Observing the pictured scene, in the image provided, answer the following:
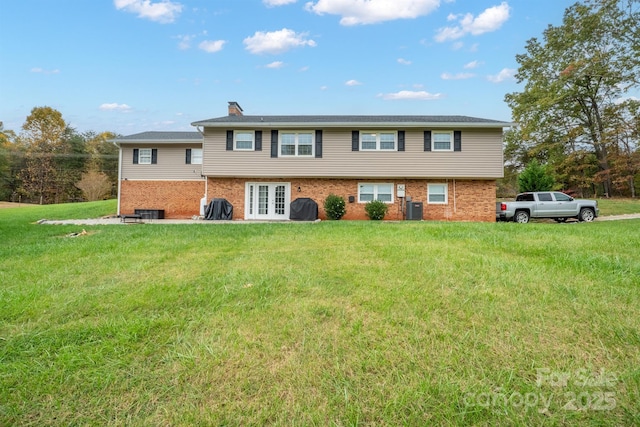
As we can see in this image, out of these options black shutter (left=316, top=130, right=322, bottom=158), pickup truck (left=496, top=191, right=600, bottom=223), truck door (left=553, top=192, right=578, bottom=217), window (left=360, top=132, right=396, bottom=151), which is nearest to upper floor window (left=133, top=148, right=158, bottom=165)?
black shutter (left=316, top=130, right=322, bottom=158)

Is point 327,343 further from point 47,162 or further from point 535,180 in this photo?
point 47,162

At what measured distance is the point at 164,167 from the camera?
17484mm

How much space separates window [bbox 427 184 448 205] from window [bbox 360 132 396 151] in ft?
9.28

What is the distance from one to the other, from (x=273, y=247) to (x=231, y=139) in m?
10.9

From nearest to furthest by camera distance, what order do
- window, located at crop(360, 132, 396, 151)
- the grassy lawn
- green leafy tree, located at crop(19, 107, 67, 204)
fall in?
1. the grassy lawn
2. window, located at crop(360, 132, 396, 151)
3. green leafy tree, located at crop(19, 107, 67, 204)

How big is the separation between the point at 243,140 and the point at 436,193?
10.2m

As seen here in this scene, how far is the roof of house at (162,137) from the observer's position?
1700 cm

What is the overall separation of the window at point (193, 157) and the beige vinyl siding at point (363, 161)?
8.21ft

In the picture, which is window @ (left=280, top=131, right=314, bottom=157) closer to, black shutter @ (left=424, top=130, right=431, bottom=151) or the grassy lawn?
black shutter @ (left=424, top=130, right=431, bottom=151)

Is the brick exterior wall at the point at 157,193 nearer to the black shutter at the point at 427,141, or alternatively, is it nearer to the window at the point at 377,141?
the window at the point at 377,141

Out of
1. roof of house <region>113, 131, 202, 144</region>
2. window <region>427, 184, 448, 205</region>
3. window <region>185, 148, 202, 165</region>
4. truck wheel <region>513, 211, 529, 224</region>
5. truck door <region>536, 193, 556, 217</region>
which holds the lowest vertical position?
truck wheel <region>513, 211, 529, 224</region>

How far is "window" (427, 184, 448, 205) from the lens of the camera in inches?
602

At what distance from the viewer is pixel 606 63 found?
22719 millimetres

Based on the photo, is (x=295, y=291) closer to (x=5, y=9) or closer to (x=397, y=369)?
(x=397, y=369)
